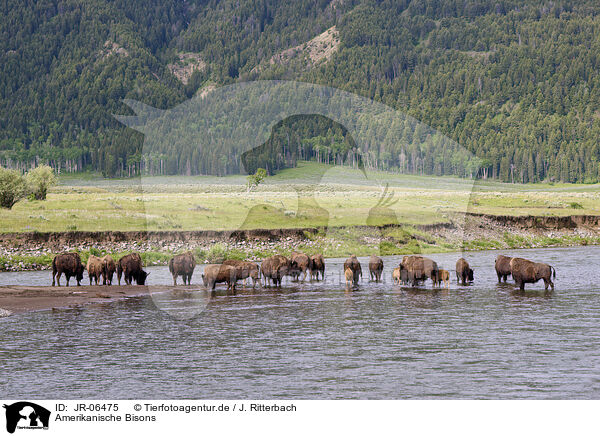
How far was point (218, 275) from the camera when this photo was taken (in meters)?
33.3

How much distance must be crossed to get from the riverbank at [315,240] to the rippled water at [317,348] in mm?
20187

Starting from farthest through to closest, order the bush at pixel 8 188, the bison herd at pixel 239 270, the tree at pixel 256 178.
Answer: the tree at pixel 256 178
the bush at pixel 8 188
the bison herd at pixel 239 270

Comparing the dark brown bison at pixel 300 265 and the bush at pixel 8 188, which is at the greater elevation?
the bush at pixel 8 188

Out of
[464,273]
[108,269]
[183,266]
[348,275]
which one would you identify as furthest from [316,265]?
[108,269]

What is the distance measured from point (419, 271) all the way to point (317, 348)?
15.4 meters

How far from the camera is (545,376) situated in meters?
16.7

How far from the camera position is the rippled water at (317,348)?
16.0 meters

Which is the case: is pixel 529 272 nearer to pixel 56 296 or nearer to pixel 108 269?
pixel 108 269

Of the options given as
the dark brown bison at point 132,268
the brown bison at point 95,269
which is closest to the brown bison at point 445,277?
the dark brown bison at point 132,268

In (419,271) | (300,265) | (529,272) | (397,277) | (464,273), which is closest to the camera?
(529,272)

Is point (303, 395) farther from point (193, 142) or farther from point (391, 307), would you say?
point (193, 142)
